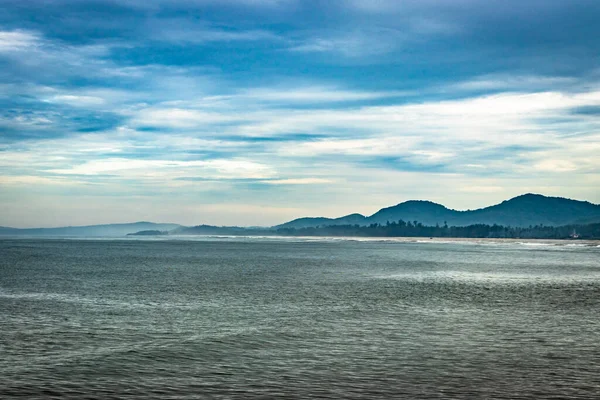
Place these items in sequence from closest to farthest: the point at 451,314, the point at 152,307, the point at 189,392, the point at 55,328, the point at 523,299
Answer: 1. the point at 189,392
2. the point at 55,328
3. the point at 451,314
4. the point at 152,307
5. the point at 523,299

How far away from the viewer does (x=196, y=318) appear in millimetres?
38906

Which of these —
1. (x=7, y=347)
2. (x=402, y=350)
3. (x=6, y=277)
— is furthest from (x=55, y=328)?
(x=6, y=277)

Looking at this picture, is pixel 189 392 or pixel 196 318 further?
pixel 196 318

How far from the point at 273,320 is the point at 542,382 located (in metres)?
18.4

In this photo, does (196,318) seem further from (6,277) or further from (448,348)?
(6,277)

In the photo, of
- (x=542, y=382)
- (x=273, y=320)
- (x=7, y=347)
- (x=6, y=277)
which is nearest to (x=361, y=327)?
(x=273, y=320)

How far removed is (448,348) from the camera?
29.2 metres

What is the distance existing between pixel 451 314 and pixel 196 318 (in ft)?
55.3

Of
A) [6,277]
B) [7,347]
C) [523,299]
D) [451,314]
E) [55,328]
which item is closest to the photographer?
[7,347]

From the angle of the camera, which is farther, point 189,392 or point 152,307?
point 152,307

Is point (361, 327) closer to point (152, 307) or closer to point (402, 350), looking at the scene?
point (402, 350)

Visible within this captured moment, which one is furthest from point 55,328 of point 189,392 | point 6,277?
point 6,277

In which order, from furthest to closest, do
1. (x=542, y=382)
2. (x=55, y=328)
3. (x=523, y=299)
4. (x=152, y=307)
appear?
(x=523, y=299) < (x=152, y=307) < (x=55, y=328) < (x=542, y=382)

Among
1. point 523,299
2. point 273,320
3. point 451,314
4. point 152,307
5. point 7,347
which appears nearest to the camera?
point 7,347
